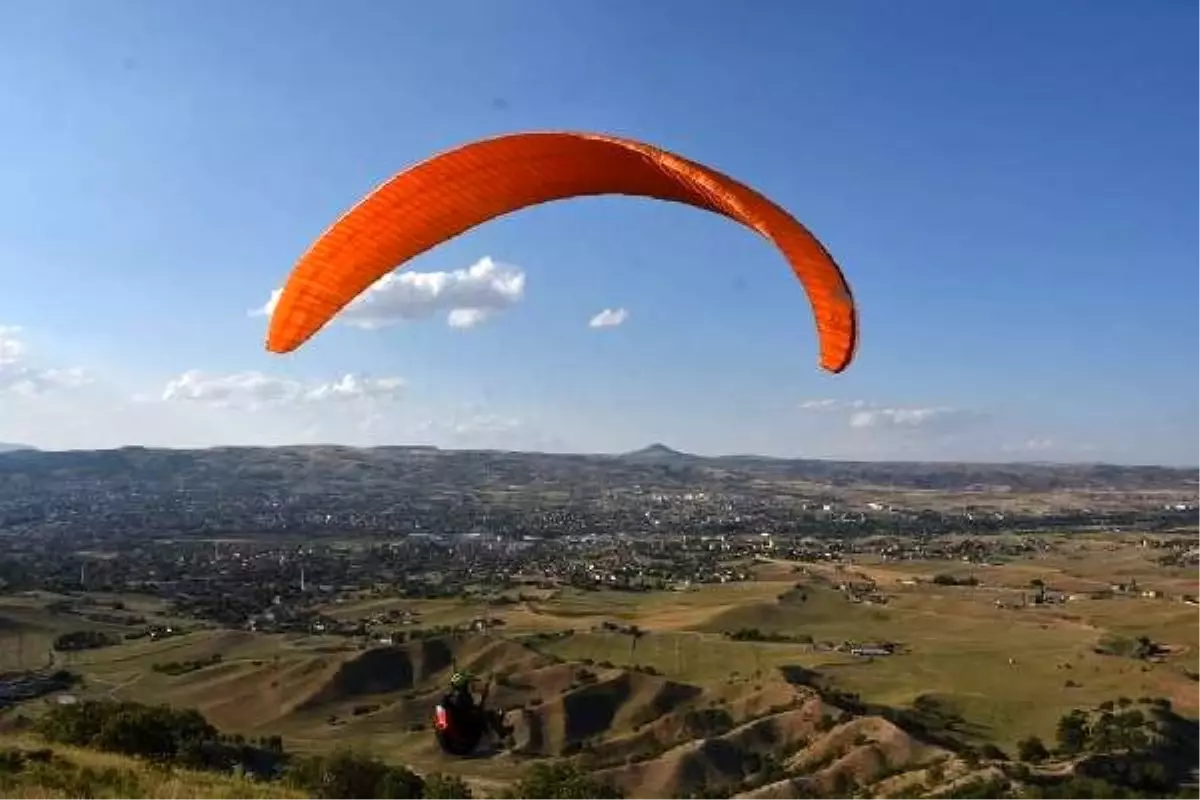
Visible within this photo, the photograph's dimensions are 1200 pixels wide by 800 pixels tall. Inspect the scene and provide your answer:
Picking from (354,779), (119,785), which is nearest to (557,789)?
(354,779)

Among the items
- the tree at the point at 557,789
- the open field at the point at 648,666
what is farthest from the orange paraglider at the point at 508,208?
the open field at the point at 648,666

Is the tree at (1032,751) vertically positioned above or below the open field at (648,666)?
above

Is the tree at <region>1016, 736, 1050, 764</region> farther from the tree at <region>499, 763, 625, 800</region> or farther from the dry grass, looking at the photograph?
the dry grass

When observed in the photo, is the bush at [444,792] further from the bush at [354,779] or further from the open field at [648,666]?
the open field at [648,666]

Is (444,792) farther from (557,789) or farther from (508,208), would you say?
(508,208)

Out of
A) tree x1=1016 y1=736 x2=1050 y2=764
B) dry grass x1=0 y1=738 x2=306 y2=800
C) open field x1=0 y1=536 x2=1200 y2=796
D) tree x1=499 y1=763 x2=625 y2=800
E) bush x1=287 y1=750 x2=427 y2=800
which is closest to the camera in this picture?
dry grass x1=0 y1=738 x2=306 y2=800

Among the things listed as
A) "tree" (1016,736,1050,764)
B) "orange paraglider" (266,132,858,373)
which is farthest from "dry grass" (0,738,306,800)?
"tree" (1016,736,1050,764)

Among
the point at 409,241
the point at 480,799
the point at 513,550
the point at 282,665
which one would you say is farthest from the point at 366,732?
the point at 513,550
